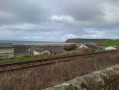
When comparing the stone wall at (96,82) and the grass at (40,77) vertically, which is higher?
the stone wall at (96,82)

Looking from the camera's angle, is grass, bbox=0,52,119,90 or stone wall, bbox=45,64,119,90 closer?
stone wall, bbox=45,64,119,90

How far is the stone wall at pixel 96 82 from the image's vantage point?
1.66m

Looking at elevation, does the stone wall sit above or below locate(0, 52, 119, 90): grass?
above

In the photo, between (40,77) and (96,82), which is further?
(40,77)

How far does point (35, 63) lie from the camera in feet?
27.9

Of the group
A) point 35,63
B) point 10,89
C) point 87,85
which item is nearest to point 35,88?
point 10,89

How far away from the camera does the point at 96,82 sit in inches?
80.4

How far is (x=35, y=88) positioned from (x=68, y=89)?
6.86ft

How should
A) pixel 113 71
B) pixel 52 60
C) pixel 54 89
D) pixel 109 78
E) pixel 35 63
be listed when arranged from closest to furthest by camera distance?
1. pixel 54 89
2. pixel 109 78
3. pixel 113 71
4. pixel 35 63
5. pixel 52 60

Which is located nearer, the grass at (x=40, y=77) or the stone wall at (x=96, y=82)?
the stone wall at (x=96, y=82)

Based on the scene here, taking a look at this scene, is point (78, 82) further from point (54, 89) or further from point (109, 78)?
point (109, 78)

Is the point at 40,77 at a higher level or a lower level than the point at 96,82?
lower

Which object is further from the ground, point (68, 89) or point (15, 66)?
point (68, 89)

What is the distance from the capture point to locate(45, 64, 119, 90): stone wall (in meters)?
1.66
